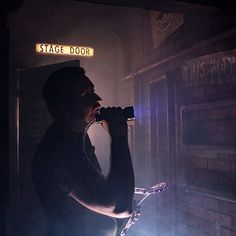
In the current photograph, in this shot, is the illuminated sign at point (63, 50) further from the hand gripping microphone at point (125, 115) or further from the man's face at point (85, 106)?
the hand gripping microphone at point (125, 115)

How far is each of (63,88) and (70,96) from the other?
0.19 ft

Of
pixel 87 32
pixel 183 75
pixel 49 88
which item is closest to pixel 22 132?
pixel 87 32

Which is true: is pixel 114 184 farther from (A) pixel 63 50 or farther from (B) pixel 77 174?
(A) pixel 63 50

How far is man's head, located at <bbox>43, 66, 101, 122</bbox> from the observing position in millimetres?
1779

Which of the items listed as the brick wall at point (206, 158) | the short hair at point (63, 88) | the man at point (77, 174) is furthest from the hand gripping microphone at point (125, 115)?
the brick wall at point (206, 158)

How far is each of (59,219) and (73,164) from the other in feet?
0.98

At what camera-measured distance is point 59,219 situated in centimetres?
168

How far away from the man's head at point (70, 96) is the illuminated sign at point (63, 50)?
337 cm

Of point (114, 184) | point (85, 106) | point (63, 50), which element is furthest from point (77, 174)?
point (63, 50)

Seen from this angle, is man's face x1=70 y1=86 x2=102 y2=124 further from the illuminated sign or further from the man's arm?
the illuminated sign

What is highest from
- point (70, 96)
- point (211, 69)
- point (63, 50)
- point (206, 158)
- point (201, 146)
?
point (63, 50)

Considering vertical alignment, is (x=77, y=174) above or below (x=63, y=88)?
below

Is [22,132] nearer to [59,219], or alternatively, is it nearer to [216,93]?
[216,93]

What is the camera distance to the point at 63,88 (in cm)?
178
